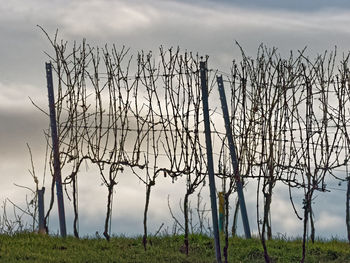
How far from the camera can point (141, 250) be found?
10258 millimetres

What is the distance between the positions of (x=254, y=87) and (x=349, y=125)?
2.03m

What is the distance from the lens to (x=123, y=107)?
11.5 metres

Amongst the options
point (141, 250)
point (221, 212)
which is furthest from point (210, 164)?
point (221, 212)

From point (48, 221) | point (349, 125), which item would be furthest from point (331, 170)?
point (48, 221)

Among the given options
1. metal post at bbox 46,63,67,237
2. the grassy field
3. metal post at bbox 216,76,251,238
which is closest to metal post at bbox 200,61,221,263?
the grassy field

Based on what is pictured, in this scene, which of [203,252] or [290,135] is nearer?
[203,252]

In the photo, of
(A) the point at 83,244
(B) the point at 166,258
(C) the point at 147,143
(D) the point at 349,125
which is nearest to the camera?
(B) the point at 166,258

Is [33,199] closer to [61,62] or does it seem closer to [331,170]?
[61,62]

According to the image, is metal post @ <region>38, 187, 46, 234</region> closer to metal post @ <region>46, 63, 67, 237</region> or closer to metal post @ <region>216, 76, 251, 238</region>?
metal post @ <region>46, 63, 67, 237</region>

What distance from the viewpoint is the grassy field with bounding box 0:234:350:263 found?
31.6 ft

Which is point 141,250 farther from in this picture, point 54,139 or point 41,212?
point 54,139

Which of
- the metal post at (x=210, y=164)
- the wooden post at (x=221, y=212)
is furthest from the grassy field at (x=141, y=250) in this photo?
the metal post at (x=210, y=164)

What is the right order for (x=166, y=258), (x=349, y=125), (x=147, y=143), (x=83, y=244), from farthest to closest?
(x=349, y=125) < (x=147, y=143) < (x=83, y=244) < (x=166, y=258)

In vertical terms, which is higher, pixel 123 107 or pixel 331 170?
pixel 123 107
